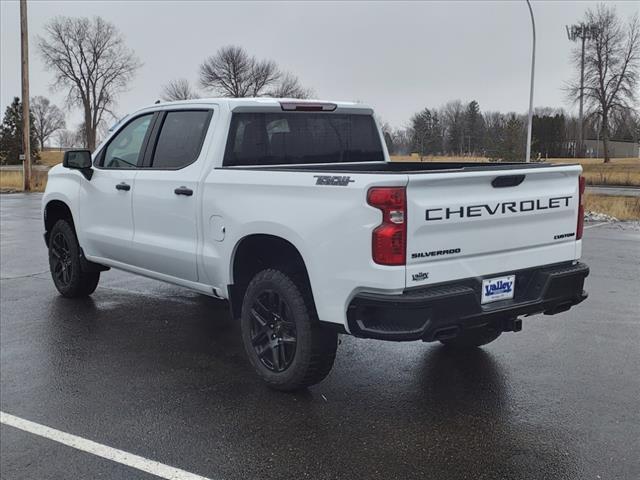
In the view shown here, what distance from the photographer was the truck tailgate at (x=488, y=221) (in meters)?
3.82

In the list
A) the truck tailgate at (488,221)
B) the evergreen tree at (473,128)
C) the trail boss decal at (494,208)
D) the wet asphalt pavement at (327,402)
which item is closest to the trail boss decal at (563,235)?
the truck tailgate at (488,221)

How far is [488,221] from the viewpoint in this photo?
162 inches

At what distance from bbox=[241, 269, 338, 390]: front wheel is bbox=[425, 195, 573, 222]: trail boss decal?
1075 mm

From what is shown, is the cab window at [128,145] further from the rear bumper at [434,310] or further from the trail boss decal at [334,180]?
the rear bumper at [434,310]

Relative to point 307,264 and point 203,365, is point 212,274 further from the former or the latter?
point 307,264

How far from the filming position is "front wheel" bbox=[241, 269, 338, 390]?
4.34m

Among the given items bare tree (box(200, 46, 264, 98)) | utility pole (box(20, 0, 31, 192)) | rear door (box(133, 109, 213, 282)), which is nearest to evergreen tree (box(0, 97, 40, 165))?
bare tree (box(200, 46, 264, 98))

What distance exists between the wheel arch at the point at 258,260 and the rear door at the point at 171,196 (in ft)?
1.54

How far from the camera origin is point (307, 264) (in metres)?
4.20

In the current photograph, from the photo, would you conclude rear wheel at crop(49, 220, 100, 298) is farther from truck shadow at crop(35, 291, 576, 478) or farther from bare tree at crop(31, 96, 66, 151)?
bare tree at crop(31, 96, 66, 151)

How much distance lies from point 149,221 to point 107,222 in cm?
84

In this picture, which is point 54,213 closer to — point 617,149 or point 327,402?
point 327,402

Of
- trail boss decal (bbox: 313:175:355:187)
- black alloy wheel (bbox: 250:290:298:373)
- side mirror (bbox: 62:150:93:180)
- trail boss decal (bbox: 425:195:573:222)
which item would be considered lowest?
black alloy wheel (bbox: 250:290:298:373)

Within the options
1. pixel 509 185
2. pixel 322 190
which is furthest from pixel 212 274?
pixel 509 185
